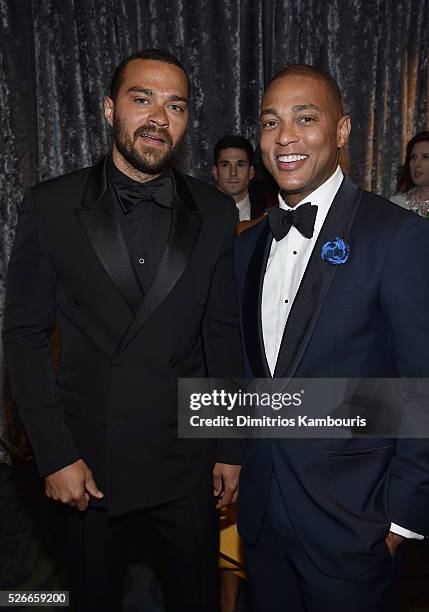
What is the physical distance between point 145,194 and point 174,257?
0.71 ft

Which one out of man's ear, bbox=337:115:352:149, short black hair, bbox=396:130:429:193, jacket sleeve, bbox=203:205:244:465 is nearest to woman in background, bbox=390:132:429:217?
short black hair, bbox=396:130:429:193

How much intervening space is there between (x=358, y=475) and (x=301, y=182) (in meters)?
0.83

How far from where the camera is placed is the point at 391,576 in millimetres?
1607

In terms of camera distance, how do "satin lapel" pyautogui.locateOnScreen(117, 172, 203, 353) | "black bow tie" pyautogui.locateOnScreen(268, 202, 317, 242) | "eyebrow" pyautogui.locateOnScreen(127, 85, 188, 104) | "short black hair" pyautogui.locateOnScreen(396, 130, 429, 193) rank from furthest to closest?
"short black hair" pyautogui.locateOnScreen(396, 130, 429, 193)
"eyebrow" pyautogui.locateOnScreen(127, 85, 188, 104)
"satin lapel" pyautogui.locateOnScreen(117, 172, 203, 353)
"black bow tie" pyautogui.locateOnScreen(268, 202, 317, 242)

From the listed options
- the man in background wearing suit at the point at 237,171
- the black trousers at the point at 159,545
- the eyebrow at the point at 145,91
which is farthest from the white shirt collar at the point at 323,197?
the man in background wearing suit at the point at 237,171

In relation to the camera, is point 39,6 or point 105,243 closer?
point 105,243

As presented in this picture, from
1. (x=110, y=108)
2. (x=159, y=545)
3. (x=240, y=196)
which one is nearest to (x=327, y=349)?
(x=159, y=545)

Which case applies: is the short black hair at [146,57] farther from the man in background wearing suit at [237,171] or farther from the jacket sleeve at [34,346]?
the man in background wearing suit at [237,171]

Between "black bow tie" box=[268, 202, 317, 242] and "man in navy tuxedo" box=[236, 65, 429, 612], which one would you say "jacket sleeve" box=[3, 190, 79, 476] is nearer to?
"man in navy tuxedo" box=[236, 65, 429, 612]

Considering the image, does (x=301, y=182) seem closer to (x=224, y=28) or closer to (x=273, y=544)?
(x=273, y=544)

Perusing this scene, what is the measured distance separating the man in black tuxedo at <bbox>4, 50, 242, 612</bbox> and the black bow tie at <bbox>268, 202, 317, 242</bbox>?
0.76 feet

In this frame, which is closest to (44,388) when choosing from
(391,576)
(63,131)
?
(391,576)

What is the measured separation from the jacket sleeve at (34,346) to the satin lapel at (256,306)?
605 mm

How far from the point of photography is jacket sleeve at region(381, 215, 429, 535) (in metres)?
1.48
